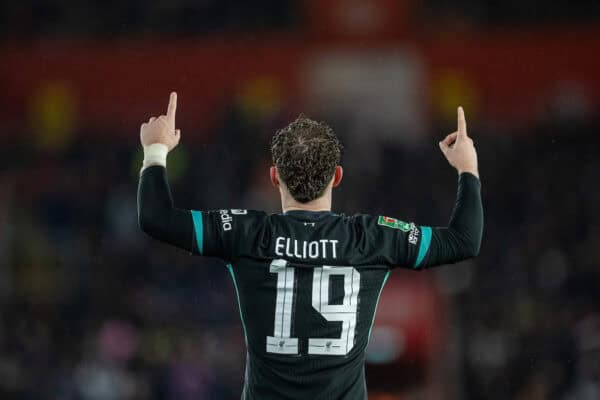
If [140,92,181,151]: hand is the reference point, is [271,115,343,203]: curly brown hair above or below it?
below

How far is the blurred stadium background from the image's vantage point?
1004 centimetres

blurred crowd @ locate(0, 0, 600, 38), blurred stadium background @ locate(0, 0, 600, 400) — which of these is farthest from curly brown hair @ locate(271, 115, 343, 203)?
blurred crowd @ locate(0, 0, 600, 38)

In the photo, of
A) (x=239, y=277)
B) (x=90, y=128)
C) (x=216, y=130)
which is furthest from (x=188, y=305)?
(x=239, y=277)

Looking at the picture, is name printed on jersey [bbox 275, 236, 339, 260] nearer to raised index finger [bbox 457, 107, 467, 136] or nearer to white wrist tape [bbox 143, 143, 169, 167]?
white wrist tape [bbox 143, 143, 169, 167]

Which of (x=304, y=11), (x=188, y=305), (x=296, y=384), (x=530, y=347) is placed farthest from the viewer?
(x=304, y=11)

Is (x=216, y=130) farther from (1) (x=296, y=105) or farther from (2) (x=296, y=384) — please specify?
(2) (x=296, y=384)

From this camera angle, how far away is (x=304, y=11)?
54.2 feet

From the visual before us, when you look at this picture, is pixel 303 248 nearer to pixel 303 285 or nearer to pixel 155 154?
pixel 303 285

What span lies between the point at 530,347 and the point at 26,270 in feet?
20.5

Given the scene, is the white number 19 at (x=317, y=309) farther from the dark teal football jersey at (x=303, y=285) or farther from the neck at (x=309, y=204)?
the neck at (x=309, y=204)

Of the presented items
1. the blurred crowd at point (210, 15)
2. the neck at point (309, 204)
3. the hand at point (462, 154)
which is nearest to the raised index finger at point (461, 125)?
the hand at point (462, 154)

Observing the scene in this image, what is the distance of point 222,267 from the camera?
1131cm

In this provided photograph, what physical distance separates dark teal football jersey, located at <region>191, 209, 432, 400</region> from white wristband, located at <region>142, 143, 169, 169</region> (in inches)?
10.1

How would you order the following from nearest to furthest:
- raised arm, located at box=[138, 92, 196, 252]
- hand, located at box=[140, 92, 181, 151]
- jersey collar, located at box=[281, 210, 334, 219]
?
raised arm, located at box=[138, 92, 196, 252] < jersey collar, located at box=[281, 210, 334, 219] < hand, located at box=[140, 92, 181, 151]
